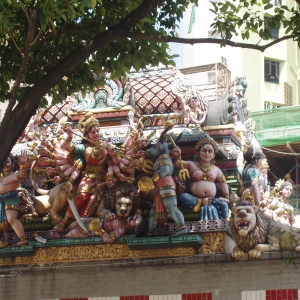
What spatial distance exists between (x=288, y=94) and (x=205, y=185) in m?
27.4

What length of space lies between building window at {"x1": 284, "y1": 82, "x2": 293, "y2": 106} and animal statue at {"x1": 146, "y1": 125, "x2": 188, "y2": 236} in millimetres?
26805

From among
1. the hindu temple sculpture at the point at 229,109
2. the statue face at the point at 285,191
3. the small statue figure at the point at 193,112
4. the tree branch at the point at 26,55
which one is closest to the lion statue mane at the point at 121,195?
the small statue figure at the point at 193,112

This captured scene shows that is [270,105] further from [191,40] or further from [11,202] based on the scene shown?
[191,40]

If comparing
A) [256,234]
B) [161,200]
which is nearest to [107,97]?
[161,200]

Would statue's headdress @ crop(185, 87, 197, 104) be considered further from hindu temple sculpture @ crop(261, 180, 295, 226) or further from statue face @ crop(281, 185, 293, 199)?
statue face @ crop(281, 185, 293, 199)

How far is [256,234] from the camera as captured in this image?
14.6 meters

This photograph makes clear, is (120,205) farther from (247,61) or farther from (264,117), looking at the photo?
(247,61)

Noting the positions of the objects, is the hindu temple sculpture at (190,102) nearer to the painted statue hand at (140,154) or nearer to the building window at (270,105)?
the painted statue hand at (140,154)

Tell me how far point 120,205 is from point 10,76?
2880 millimetres

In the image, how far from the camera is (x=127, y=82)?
1778cm

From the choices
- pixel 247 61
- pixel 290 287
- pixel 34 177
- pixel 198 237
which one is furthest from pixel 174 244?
pixel 247 61

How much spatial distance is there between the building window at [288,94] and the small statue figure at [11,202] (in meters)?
27.0

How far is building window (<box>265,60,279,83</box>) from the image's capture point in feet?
137

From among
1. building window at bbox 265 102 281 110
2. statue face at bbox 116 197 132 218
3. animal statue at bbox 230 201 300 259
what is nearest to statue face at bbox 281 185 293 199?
statue face at bbox 116 197 132 218
